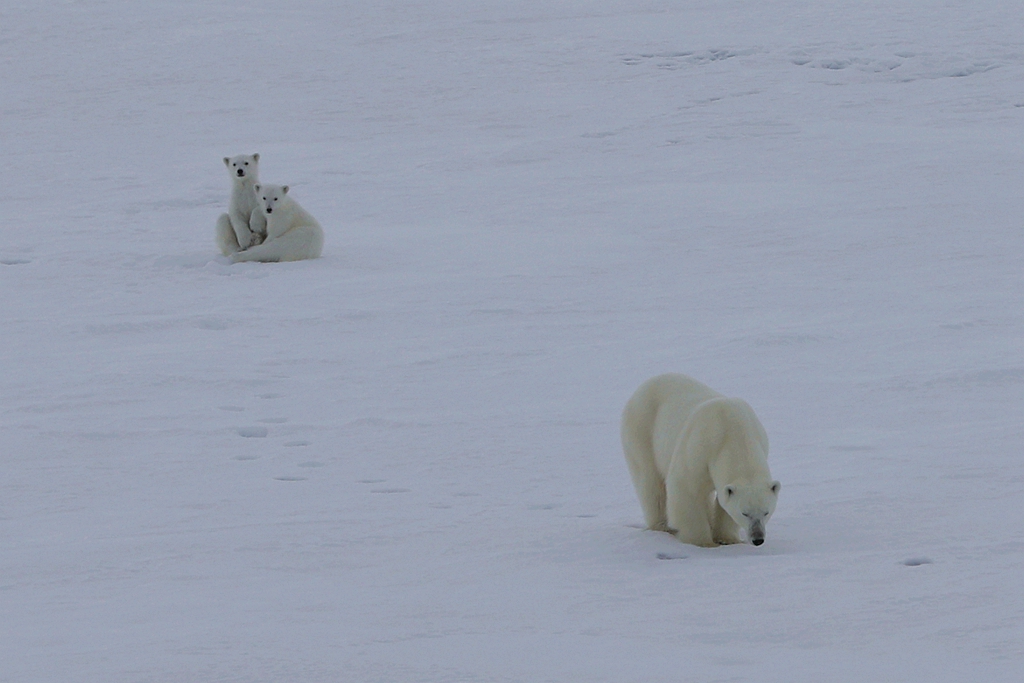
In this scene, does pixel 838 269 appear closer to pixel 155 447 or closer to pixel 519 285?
pixel 519 285

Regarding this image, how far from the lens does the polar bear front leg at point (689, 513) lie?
3.81 metres

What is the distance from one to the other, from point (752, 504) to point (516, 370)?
9.68ft

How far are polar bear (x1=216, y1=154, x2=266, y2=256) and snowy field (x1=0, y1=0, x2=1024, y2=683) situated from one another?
234 mm

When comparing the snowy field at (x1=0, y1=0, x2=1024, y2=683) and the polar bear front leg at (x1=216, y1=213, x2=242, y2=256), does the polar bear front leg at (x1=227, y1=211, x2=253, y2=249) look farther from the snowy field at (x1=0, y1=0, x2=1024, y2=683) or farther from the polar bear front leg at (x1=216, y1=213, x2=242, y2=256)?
the snowy field at (x1=0, y1=0, x2=1024, y2=683)

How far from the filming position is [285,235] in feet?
30.8

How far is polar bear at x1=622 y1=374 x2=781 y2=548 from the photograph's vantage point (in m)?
3.62

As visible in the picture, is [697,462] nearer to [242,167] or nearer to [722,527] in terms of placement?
[722,527]

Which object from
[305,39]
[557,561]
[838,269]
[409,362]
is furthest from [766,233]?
[305,39]

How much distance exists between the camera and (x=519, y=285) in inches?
329

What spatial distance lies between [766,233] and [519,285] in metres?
2.27

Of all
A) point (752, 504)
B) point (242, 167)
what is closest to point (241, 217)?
point (242, 167)

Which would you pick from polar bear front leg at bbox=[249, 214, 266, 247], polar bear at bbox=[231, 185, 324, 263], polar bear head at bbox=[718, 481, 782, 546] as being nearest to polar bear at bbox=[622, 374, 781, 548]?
polar bear head at bbox=[718, 481, 782, 546]

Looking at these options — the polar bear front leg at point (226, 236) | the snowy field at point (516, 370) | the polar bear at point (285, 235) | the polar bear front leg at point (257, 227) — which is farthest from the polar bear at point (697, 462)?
the polar bear front leg at point (226, 236)

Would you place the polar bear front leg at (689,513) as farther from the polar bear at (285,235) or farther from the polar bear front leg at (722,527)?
the polar bear at (285,235)
